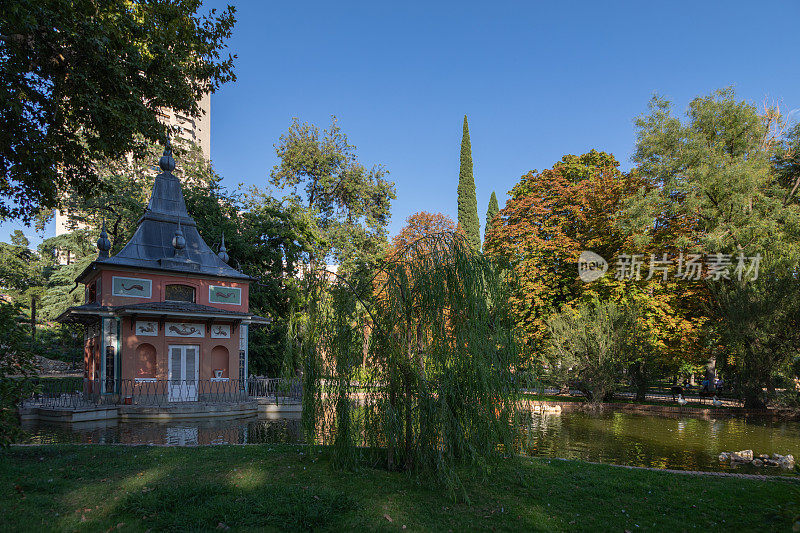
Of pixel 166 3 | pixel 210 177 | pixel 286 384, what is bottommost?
pixel 286 384

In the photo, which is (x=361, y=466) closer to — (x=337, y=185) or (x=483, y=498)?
(x=483, y=498)

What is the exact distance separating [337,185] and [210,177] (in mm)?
9431

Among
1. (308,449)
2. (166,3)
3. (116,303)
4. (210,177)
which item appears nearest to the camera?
(308,449)

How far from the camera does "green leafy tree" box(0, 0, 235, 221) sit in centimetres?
904

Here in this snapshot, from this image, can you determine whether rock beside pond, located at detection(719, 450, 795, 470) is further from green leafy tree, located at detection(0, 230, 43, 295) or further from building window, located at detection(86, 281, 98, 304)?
green leafy tree, located at detection(0, 230, 43, 295)

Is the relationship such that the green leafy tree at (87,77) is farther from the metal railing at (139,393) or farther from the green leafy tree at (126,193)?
the green leafy tree at (126,193)

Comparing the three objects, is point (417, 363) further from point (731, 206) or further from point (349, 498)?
point (731, 206)

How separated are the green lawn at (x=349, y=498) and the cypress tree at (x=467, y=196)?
35156 millimetres

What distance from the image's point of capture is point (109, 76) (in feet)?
32.3

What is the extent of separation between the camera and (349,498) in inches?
263

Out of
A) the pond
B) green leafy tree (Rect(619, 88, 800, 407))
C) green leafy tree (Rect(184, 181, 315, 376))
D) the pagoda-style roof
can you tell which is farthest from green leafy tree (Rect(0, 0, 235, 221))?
green leafy tree (Rect(619, 88, 800, 407))

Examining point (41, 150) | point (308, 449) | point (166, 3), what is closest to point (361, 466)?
point (308, 449)

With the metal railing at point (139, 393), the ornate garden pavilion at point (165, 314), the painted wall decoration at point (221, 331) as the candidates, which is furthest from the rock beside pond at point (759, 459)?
the painted wall decoration at point (221, 331)

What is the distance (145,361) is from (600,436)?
19423 millimetres
